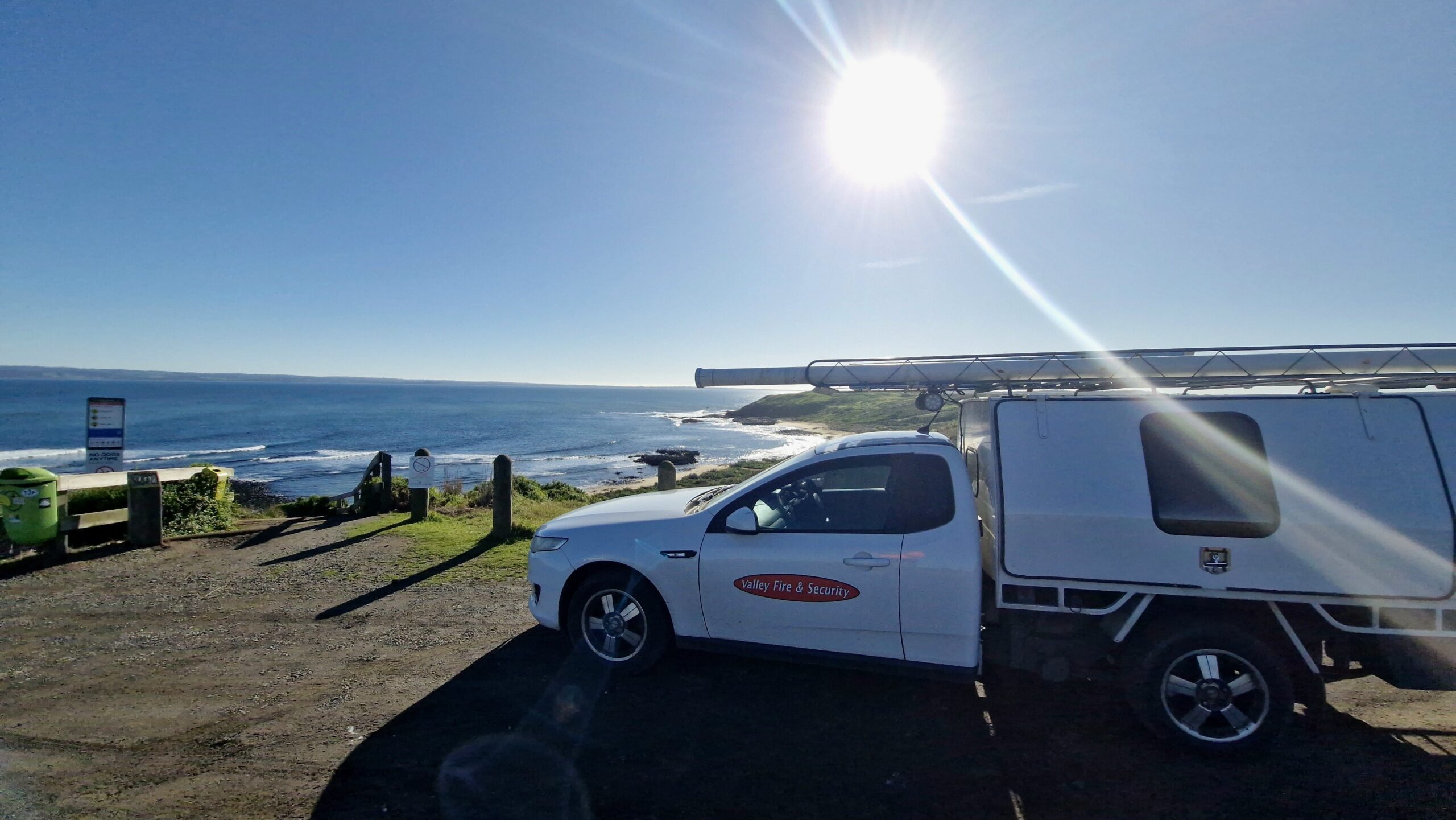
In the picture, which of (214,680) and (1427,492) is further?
(214,680)

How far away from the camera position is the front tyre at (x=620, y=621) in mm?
4766

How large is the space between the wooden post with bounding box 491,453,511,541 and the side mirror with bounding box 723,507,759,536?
5.68m

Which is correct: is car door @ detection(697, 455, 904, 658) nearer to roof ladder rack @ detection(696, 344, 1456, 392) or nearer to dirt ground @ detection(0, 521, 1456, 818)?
dirt ground @ detection(0, 521, 1456, 818)

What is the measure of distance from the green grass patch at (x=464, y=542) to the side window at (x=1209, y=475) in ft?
20.6

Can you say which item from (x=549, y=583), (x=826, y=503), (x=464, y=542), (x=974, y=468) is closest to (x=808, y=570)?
(x=826, y=503)

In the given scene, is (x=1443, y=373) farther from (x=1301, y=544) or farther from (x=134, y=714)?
(x=134, y=714)

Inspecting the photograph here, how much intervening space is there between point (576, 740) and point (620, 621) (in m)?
1.01

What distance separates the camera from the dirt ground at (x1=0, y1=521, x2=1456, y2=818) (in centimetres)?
335

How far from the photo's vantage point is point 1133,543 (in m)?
3.83

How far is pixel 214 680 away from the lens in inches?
187

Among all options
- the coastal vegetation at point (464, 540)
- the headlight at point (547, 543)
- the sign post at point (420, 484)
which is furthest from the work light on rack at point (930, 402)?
the sign post at point (420, 484)

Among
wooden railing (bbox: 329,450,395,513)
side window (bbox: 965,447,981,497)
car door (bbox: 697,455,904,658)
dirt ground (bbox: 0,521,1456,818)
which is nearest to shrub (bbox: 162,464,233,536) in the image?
wooden railing (bbox: 329,450,395,513)

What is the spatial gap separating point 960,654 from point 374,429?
255 ft

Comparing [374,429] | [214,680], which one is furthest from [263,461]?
[214,680]
